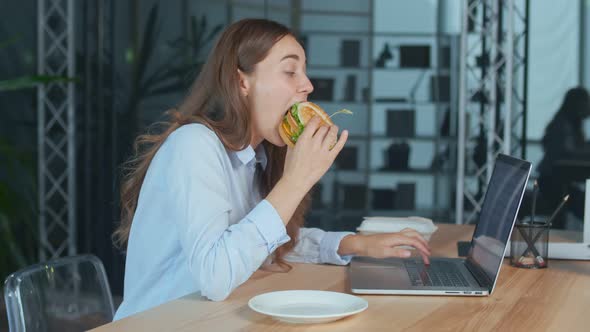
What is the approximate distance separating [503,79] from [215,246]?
360 cm

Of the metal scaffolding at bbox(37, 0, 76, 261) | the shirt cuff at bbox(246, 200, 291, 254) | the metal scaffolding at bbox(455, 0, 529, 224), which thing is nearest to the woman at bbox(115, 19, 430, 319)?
the shirt cuff at bbox(246, 200, 291, 254)

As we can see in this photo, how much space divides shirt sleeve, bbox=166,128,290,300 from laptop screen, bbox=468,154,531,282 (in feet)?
1.50

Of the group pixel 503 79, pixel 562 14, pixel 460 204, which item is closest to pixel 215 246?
pixel 460 204

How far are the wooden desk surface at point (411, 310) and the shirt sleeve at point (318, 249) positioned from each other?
0.13 metres

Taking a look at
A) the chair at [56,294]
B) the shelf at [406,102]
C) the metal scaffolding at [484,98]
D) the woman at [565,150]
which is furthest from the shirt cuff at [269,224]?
the woman at [565,150]

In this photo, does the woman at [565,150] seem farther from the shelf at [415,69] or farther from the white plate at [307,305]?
the white plate at [307,305]

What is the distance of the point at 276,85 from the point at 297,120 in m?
0.13

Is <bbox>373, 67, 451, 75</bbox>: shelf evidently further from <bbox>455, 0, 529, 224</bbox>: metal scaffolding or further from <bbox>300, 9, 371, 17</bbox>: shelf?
<bbox>300, 9, 371, 17</bbox>: shelf

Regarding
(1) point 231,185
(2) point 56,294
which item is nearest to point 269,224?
(1) point 231,185

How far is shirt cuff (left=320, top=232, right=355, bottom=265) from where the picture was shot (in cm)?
209

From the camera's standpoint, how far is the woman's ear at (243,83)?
1.96 metres

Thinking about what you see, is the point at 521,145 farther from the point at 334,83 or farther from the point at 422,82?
the point at 334,83

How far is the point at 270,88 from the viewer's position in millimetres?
1939

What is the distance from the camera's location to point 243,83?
6.48 ft
